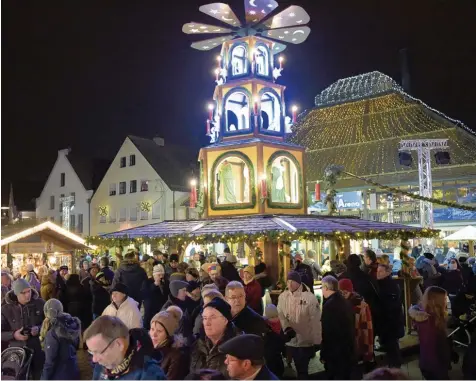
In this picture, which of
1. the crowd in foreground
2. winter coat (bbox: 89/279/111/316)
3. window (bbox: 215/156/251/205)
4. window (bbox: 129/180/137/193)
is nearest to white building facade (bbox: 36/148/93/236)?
window (bbox: 129/180/137/193)

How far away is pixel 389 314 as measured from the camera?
8.78m

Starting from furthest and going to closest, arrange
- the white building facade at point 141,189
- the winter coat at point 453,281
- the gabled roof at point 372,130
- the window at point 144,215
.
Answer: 1. the window at point 144,215
2. the white building facade at point 141,189
3. the gabled roof at point 372,130
4. the winter coat at point 453,281

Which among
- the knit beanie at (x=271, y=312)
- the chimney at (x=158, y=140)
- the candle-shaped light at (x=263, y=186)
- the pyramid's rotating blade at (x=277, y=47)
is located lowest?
the knit beanie at (x=271, y=312)

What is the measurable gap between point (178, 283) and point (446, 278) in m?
7.50

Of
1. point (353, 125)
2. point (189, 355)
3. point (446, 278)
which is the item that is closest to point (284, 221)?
point (446, 278)

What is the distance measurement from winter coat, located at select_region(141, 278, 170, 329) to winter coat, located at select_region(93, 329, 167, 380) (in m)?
5.37

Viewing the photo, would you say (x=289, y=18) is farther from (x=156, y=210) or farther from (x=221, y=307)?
(x=156, y=210)

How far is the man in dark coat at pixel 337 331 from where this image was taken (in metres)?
6.77

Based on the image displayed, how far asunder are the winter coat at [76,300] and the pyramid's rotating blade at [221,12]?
10.5 meters

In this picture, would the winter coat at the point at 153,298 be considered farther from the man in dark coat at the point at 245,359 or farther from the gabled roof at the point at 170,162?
the gabled roof at the point at 170,162

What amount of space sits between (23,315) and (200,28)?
13.2 m

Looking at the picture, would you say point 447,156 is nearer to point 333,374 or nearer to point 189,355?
point 333,374

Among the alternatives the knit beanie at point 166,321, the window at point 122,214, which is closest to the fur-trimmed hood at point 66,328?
the knit beanie at point 166,321

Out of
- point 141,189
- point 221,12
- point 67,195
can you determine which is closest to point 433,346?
point 221,12
